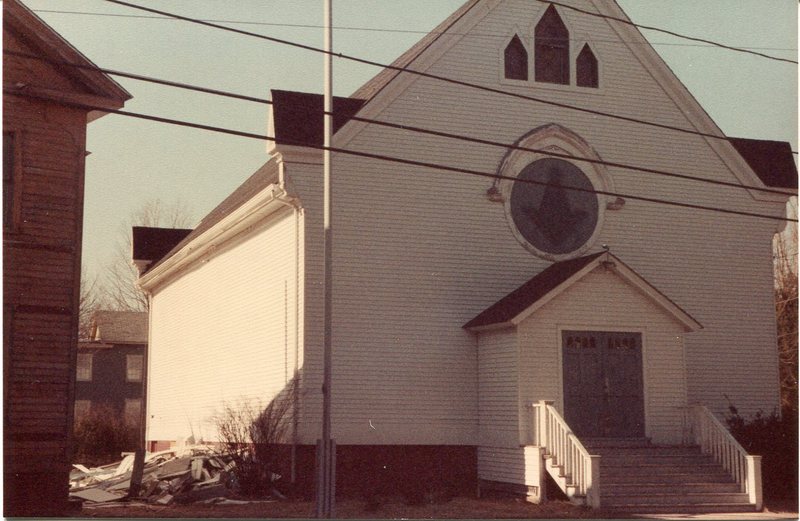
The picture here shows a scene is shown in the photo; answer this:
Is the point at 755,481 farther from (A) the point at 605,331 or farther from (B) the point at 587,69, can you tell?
(B) the point at 587,69

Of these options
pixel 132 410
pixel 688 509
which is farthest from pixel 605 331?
pixel 132 410

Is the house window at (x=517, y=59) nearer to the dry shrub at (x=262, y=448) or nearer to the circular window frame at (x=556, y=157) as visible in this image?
the circular window frame at (x=556, y=157)

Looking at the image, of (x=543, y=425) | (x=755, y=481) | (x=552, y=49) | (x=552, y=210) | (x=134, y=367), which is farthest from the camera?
(x=134, y=367)

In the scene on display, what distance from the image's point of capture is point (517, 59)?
23906 millimetres

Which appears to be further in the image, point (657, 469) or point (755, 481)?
point (657, 469)

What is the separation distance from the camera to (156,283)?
34531 millimetres

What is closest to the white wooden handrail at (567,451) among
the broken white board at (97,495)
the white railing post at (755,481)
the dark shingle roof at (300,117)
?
the white railing post at (755,481)

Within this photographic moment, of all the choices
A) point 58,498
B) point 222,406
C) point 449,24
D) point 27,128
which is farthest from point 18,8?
point 222,406

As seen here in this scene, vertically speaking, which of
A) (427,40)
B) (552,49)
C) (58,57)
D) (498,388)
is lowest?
(498,388)

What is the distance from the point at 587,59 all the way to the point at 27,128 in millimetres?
12557

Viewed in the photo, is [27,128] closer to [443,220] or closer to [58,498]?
[58,498]

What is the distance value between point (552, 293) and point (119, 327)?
38178mm

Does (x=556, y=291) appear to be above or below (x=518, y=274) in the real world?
below

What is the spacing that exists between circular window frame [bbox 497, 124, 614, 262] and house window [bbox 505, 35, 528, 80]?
129 centimetres
